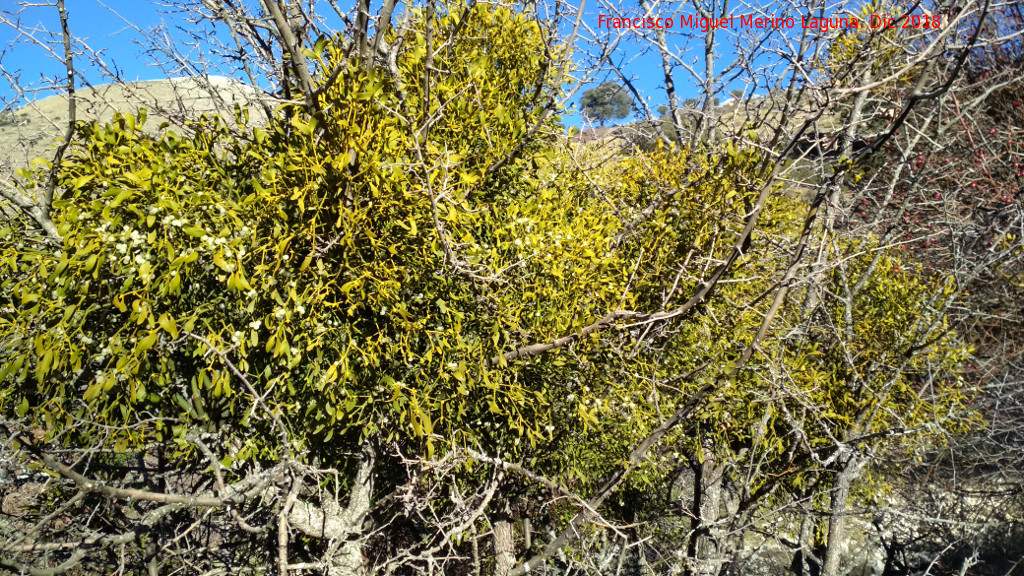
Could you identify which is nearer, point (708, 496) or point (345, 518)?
point (345, 518)

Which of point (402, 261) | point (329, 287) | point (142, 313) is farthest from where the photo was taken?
point (402, 261)

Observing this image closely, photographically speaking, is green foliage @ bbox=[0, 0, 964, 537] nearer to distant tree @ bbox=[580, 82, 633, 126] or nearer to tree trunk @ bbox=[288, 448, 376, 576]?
tree trunk @ bbox=[288, 448, 376, 576]

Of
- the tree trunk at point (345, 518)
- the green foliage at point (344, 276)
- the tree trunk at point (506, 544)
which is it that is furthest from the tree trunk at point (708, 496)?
the tree trunk at point (345, 518)

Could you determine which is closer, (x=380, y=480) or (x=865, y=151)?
(x=865, y=151)

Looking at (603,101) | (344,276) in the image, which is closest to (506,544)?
(344,276)

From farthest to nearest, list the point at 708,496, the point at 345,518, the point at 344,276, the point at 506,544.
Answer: the point at 708,496, the point at 506,544, the point at 345,518, the point at 344,276

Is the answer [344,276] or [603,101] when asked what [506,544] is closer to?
[344,276]

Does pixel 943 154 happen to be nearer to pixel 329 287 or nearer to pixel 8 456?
pixel 329 287

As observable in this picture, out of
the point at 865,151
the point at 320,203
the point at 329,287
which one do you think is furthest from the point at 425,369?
the point at 865,151

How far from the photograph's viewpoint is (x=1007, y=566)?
586cm

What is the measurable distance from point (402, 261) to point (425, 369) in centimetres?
39

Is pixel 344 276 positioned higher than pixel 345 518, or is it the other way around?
pixel 344 276

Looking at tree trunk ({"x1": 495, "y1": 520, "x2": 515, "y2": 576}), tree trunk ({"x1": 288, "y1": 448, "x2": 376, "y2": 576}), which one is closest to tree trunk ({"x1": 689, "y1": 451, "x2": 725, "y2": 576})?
tree trunk ({"x1": 495, "y1": 520, "x2": 515, "y2": 576})

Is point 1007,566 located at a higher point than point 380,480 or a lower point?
lower
